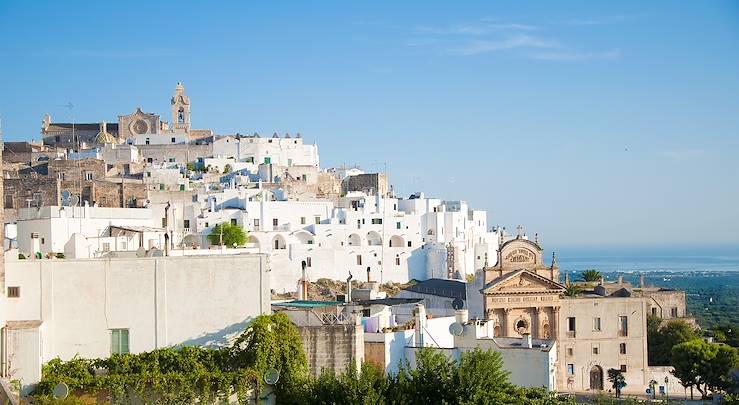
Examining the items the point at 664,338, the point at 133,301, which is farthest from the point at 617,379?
the point at 133,301

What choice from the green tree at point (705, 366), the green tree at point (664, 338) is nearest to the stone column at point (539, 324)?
the green tree at point (705, 366)

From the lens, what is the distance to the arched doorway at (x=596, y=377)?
149 ft

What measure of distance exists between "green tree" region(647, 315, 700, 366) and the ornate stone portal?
7956mm

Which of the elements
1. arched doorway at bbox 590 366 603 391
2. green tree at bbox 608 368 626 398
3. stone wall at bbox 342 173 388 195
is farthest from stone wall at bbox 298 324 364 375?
stone wall at bbox 342 173 388 195

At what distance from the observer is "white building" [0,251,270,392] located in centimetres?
2119

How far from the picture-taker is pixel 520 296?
4472cm

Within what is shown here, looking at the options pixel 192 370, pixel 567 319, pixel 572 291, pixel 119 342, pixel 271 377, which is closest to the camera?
pixel 192 370

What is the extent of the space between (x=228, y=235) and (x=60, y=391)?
4258 cm

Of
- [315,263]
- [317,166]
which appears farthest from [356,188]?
[315,263]

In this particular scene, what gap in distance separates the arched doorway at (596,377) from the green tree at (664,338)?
5.32 m

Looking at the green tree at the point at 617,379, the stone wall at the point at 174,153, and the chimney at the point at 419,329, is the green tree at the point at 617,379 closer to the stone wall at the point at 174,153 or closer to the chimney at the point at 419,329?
the chimney at the point at 419,329

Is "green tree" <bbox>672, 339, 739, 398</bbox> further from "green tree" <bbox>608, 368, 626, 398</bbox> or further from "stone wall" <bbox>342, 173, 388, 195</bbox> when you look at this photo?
"stone wall" <bbox>342, 173, 388, 195</bbox>

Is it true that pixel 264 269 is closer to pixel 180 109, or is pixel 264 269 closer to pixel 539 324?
pixel 539 324

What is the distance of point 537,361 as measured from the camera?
26.4 meters
